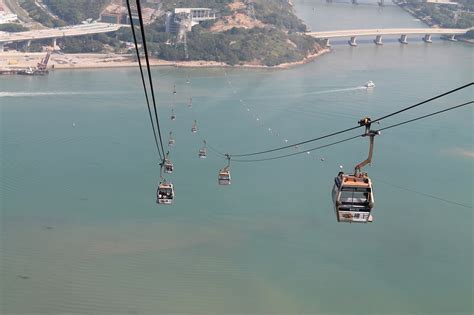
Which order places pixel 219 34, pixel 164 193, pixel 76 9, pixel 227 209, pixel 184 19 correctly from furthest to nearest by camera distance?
1. pixel 76 9
2. pixel 184 19
3. pixel 219 34
4. pixel 227 209
5. pixel 164 193

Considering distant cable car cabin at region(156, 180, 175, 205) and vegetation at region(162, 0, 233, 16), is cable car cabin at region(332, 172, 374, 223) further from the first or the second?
vegetation at region(162, 0, 233, 16)

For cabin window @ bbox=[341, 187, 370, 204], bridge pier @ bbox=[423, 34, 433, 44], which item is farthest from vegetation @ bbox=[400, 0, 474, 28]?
cabin window @ bbox=[341, 187, 370, 204]

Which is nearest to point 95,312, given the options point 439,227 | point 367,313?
point 367,313

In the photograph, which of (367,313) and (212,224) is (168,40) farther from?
(367,313)

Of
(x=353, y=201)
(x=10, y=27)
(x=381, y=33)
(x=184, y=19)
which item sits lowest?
(x=381, y=33)

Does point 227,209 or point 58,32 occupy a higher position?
point 58,32

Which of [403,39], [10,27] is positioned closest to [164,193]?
[10,27]

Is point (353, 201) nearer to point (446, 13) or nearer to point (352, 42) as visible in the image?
point (352, 42)

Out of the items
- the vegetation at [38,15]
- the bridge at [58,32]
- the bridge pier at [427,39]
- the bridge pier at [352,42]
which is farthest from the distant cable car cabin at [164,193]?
the bridge pier at [427,39]
